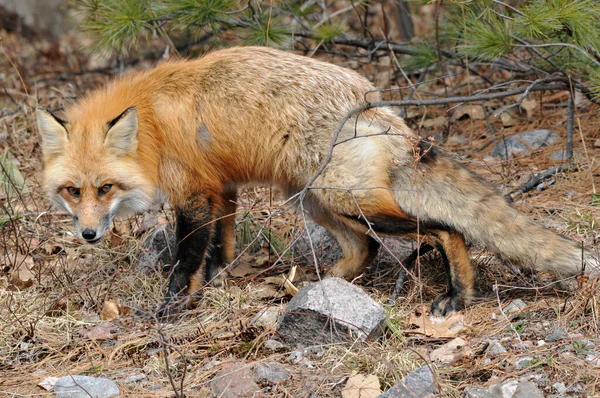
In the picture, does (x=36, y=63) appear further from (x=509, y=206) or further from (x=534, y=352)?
(x=534, y=352)

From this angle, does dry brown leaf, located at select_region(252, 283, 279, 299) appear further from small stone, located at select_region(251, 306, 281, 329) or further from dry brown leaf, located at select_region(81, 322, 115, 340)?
dry brown leaf, located at select_region(81, 322, 115, 340)

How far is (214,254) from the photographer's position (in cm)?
578

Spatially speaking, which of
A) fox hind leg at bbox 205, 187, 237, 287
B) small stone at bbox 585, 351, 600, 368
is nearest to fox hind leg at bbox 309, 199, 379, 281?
fox hind leg at bbox 205, 187, 237, 287

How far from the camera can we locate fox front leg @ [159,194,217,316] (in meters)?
5.17

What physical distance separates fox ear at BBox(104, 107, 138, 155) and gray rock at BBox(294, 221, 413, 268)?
158cm

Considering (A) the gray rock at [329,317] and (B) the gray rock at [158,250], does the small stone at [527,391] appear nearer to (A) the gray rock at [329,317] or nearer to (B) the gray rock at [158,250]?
(A) the gray rock at [329,317]

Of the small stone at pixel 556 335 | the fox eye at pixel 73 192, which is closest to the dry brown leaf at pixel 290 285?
the fox eye at pixel 73 192

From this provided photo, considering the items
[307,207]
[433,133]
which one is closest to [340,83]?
[307,207]

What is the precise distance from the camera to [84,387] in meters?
3.97

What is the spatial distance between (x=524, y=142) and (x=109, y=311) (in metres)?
4.58

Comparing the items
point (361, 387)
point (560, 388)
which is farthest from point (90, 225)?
point (560, 388)

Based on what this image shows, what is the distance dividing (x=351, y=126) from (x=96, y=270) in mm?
2381

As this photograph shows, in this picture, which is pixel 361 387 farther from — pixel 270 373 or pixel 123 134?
pixel 123 134

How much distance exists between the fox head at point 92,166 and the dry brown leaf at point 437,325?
2178 mm
